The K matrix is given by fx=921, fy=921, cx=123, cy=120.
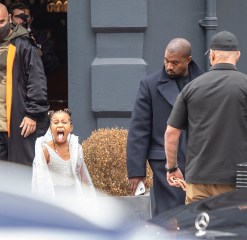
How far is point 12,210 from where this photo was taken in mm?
2709

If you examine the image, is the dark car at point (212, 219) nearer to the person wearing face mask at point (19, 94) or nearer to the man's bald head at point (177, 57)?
the man's bald head at point (177, 57)

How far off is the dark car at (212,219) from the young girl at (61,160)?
2.90 meters

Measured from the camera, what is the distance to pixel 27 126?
8625 millimetres

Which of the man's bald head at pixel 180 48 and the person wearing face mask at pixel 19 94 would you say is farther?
the person wearing face mask at pixel 19 94

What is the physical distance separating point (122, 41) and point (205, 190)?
358 centimetres

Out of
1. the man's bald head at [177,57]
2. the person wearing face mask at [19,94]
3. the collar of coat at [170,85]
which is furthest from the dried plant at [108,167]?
the man's bald head at [177,57]

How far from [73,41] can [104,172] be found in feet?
5.70

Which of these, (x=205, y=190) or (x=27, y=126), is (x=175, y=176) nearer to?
(x=205, y=190)

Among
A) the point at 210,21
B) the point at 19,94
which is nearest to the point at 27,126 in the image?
the point at 19,94

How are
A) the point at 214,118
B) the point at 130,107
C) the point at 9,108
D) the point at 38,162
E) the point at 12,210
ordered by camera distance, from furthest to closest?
the point at 130,107 < the point at 9,108 < the point at 38,162 < the point at 214,118 < the point at 12,210

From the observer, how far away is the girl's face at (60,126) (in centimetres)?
781

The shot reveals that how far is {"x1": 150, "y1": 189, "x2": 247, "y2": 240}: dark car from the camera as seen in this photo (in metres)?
4.09

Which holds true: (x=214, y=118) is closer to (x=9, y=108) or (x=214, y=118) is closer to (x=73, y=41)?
(x=9, y=108)

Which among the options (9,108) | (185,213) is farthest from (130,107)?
(185,213)
